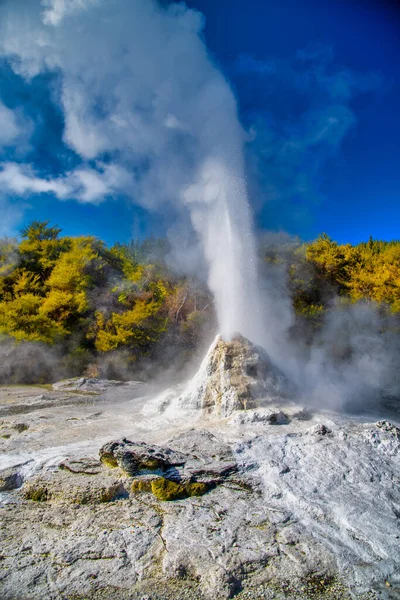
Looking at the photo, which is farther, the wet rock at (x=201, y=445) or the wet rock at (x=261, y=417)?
the wet rock at (x=261, y=417)

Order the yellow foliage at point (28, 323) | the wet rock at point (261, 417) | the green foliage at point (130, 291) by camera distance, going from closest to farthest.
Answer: the wet rock at point (261, 417), the yellow foliage at point (28, 323), the green foliage at point (130, 291)

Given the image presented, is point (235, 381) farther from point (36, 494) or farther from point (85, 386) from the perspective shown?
point (85, 386)

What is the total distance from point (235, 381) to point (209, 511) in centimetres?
226

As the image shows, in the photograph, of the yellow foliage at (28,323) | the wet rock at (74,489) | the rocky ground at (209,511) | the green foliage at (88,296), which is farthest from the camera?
the green foliage at (88,296)

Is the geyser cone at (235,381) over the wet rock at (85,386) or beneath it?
over

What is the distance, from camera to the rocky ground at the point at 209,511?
6.20 ft

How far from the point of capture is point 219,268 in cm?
723

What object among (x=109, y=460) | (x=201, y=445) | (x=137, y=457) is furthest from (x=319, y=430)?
(x=109, y=460)

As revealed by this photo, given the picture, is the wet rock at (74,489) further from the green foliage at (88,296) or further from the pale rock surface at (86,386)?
the green foliage at (88,296)

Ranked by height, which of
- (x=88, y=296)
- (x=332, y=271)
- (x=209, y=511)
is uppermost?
(x=332, y=271)

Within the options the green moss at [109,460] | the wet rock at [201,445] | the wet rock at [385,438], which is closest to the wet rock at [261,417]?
the wet rock at [201,445]

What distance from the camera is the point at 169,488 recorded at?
9.07ft

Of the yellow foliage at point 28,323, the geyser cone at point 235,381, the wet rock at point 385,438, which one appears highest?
the yellow foliage at point 28,323

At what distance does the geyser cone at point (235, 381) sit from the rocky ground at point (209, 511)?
0.23 metres
